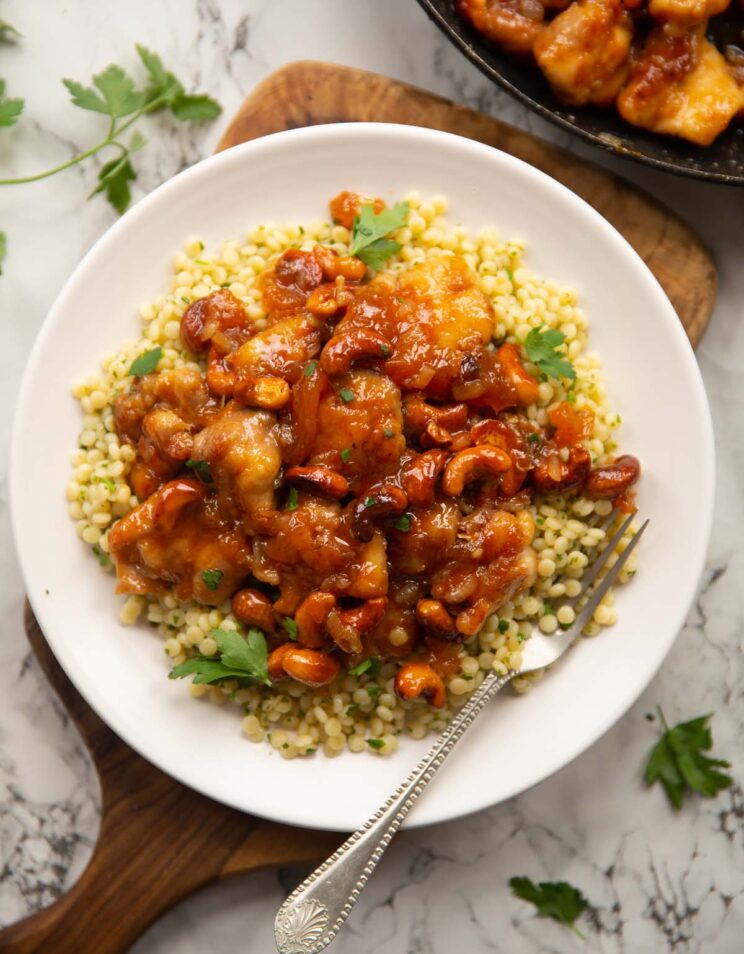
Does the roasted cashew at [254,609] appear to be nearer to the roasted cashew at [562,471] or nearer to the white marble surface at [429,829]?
the roasted cashew at [562,471]

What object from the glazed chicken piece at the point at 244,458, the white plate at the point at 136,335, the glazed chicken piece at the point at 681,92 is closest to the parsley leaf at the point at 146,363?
the white plate at the point at 136,335

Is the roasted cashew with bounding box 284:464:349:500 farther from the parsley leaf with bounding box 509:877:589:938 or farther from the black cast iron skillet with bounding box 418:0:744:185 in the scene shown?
the parsley leaf with bounding box 509:877:589:938

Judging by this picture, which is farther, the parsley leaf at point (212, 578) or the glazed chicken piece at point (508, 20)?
the glazed chicken piece at point (508, 20)

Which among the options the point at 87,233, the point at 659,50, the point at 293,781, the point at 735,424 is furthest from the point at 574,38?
the point at 293,781

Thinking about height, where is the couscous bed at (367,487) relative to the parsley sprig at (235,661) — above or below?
above

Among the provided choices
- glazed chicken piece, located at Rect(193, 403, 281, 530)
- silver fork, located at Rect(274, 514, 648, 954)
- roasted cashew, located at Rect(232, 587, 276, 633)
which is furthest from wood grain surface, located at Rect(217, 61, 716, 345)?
roasted cashew, located at Rect(232, 587, 276, 633)

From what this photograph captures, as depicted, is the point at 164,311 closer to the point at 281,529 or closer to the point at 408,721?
the point at 281,529

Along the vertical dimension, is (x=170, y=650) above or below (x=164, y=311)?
below
